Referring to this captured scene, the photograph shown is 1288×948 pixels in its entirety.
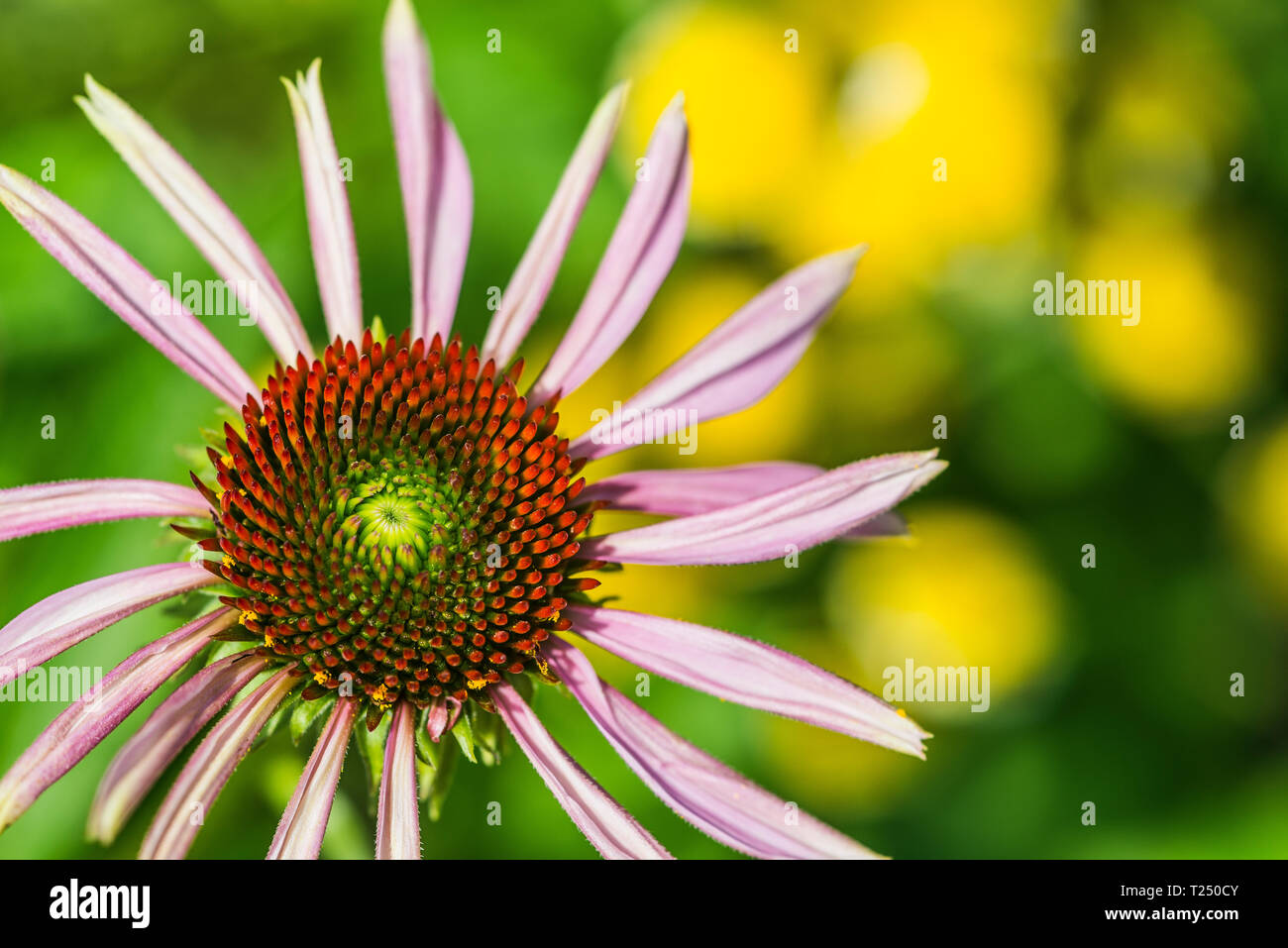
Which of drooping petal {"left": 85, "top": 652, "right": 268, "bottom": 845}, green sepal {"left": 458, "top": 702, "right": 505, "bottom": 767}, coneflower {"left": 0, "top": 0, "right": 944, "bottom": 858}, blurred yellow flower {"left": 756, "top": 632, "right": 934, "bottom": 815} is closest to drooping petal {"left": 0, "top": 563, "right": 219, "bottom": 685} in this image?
coneflower {"left": 0, "top": 0, "right": 944, "bottom": 858}

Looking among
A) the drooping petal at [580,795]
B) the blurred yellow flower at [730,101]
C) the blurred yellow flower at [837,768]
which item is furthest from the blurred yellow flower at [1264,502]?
the drooping petal at [580,795]

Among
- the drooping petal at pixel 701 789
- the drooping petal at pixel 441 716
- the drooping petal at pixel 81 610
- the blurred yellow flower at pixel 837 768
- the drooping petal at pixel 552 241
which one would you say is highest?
the drooping petal at pixel 552 241

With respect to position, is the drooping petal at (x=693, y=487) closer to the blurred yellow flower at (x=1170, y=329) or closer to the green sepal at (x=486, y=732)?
the green sepal at (x=486, y=732)

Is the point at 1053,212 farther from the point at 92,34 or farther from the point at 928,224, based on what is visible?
the point at 92,34

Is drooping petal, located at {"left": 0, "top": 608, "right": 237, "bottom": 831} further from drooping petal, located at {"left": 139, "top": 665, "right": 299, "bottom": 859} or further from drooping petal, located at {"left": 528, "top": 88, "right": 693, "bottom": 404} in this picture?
drooping petal, located at {"left": 528, "top": 88, "right": 693, "bottom": 404}

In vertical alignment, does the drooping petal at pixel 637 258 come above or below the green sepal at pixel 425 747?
above
